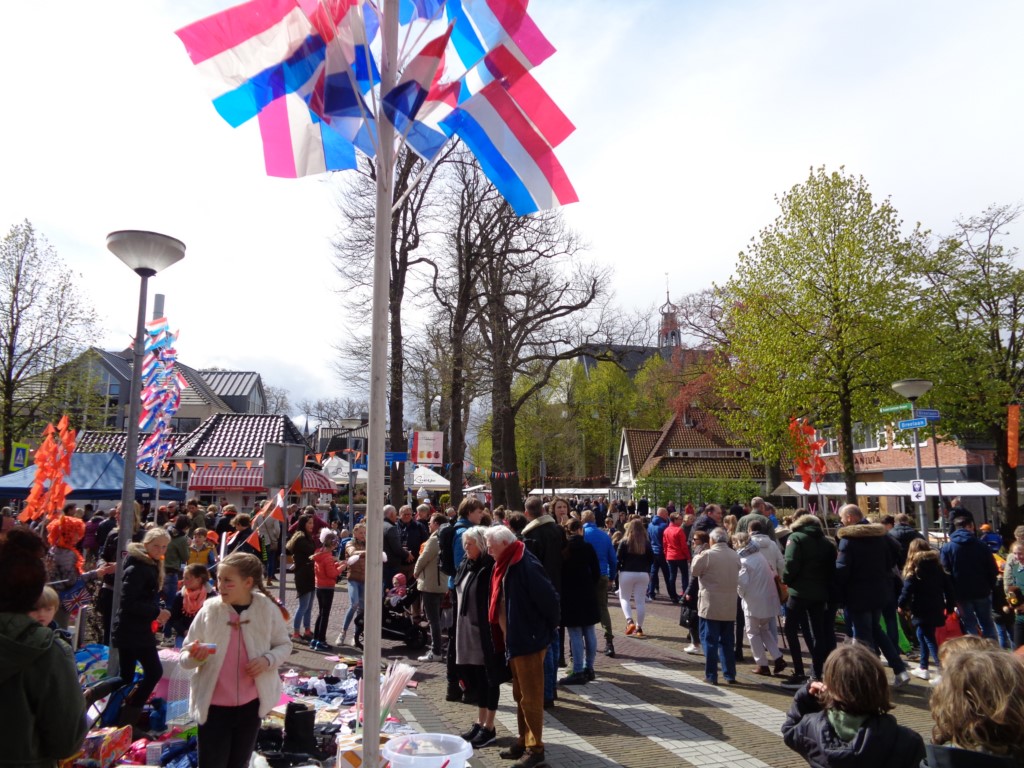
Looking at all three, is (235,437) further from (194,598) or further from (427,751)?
(427,751)

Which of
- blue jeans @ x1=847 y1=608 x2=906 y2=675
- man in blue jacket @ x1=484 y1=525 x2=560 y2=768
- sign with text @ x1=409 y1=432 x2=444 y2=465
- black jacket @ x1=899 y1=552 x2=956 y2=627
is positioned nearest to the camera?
man in blue jacket @ x1=484 y1=525 x2=560 y2=768

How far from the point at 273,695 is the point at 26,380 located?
30428 mm

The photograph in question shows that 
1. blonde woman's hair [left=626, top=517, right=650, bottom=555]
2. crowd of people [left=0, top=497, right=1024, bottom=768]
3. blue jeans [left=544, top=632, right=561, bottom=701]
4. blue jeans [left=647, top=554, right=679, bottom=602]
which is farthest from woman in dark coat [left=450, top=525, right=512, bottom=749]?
blue jeans [left=647, top=554, right=679, bottom=602]

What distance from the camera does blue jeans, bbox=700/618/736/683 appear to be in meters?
8.09

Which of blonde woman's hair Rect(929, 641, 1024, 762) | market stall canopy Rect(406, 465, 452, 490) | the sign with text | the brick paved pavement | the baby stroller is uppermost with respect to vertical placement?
the sign with text

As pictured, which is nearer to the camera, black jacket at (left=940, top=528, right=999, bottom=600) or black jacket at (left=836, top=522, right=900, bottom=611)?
black jacket at (left=836, top=522, right=900, bottom=611)

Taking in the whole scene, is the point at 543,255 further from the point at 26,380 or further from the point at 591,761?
the point at 26,380

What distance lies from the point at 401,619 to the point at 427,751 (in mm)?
5853

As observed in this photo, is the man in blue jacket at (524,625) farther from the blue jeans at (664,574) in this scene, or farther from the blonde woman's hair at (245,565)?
the blue jeans at (664,574)

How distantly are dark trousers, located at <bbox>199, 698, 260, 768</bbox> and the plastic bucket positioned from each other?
0.89m

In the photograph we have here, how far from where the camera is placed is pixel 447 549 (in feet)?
28.9

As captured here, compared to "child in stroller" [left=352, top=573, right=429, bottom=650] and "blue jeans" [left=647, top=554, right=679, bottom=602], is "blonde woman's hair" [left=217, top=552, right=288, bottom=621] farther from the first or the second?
"blue jeans" [left=647, top=554, right=679, bottom=602]

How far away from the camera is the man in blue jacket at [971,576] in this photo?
8.95 m

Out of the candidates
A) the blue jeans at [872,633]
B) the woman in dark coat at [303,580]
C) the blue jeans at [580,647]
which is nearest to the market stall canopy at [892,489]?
the blue jeans at [872,633]
